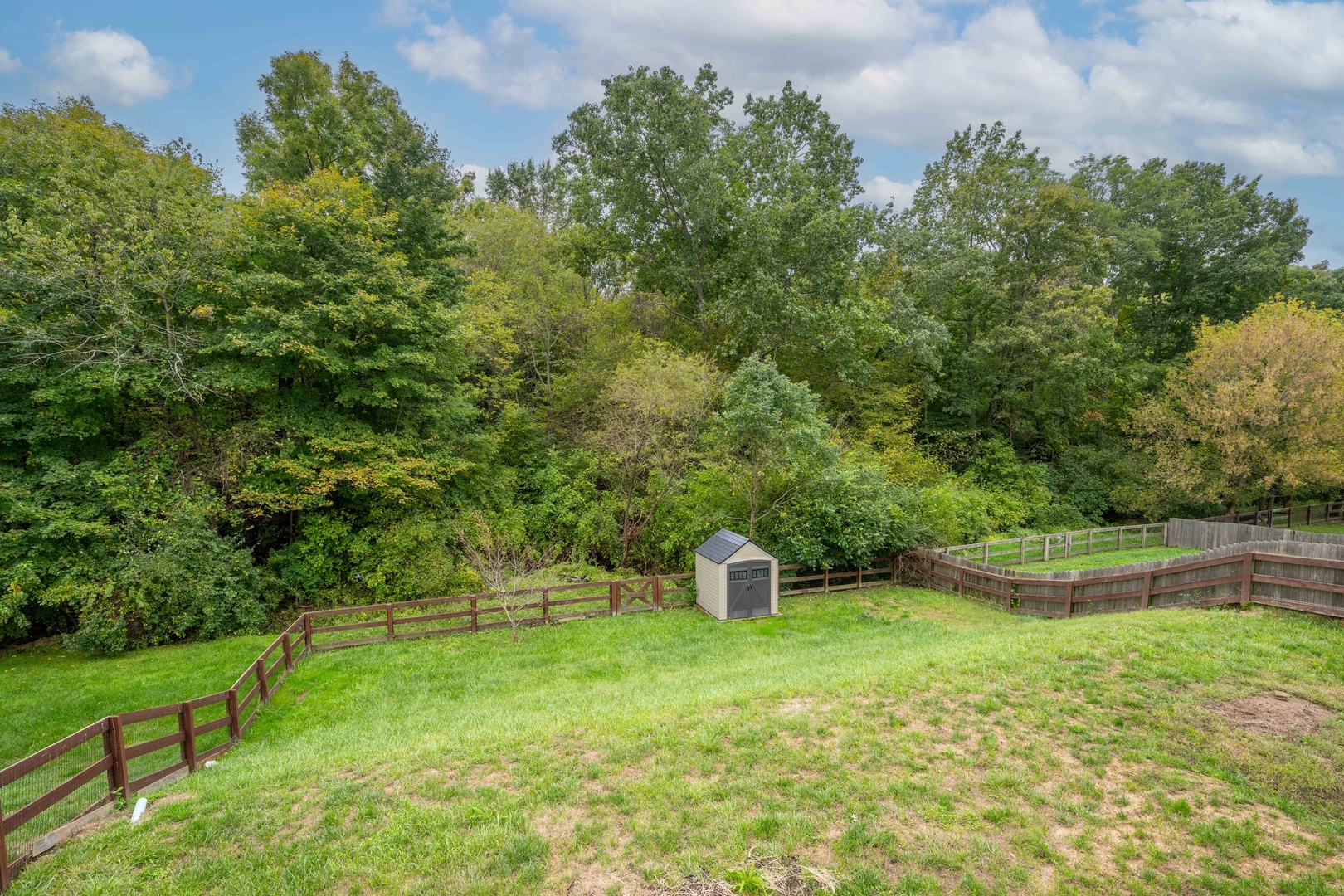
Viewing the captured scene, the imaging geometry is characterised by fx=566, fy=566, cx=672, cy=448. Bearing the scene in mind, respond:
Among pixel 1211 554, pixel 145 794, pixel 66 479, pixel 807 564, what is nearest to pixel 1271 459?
pixel 1211 554

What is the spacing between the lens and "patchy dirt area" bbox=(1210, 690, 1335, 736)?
17.1 ft

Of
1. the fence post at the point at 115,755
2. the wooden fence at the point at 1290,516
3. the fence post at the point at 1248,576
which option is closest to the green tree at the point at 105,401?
the fence post at the point at 115,755

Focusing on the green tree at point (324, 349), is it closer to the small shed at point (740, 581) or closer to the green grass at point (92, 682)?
the green grass at point (92, 682)

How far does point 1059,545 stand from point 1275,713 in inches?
548

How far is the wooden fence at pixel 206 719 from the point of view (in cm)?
417

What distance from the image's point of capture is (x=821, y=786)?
189 inches

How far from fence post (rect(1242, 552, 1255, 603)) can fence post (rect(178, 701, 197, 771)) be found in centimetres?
1369

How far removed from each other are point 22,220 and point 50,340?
137 inches

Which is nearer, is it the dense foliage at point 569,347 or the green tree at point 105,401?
the green tree at point 105,401

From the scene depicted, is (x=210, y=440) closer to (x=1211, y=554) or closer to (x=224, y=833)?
(x=224, y=833)

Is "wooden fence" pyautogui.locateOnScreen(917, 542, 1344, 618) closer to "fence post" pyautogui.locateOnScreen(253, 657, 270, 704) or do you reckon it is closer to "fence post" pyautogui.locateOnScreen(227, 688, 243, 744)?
"fence post" pyautogui.locateOnScreen(227, 688, 243, 744)

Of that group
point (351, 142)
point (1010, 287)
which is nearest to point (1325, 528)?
point (1010, 287)

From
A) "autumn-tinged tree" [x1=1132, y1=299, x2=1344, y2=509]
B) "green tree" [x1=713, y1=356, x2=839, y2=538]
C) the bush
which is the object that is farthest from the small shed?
"autumn-tinged tree" [x1=1132, y1=299, x2=1344, y2=509]

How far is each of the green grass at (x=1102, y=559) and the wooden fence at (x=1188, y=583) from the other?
4.64 metres
